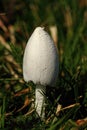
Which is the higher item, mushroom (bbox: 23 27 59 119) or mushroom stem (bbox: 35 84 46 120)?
mushroom (bbox: 23 27 59 119)

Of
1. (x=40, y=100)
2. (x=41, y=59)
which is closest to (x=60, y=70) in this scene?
(x=40, y=100)

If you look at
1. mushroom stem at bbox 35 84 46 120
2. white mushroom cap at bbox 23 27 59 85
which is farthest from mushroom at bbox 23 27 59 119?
mushroom stem at bbox 35 84 46 120

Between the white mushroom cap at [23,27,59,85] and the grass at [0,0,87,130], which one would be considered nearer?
the white mushroom cap at [23,27,59,85]

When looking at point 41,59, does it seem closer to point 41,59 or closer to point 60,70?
point 41,59

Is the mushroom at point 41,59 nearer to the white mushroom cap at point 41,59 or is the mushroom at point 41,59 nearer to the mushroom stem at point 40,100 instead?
the white mushroom cap at point 41,59

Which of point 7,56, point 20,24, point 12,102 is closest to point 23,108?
point 12,102

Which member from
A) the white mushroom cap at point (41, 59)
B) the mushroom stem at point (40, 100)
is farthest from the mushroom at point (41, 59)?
the mushroom stem at point (40, 100)

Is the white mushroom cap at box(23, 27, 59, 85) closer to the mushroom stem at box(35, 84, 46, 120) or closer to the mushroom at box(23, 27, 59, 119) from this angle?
the mushroom at box(23, 27, 59, 119)
